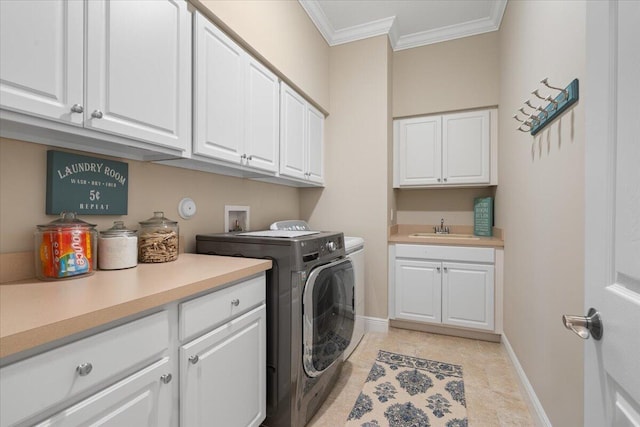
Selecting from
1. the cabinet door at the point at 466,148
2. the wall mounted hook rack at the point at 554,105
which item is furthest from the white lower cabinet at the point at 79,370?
the cabinet door at the point at 466,148

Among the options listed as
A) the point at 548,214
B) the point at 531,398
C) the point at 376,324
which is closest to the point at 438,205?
the point at 376,324

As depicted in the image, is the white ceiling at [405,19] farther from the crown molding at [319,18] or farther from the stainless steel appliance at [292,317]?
the stainless steel appliance at [292,317]

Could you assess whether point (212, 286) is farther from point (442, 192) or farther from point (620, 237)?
point (442, 192)

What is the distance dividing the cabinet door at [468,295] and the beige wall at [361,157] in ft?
1.83

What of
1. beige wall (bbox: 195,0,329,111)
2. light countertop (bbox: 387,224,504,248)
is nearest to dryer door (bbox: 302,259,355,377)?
light countertop (bbox: 387,224,504,248)

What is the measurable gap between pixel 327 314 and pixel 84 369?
3.90ft

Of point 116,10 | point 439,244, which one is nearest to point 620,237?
point 116,10

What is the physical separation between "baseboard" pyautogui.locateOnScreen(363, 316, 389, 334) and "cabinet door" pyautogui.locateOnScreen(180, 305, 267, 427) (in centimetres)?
162

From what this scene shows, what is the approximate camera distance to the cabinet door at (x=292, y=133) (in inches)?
86.2

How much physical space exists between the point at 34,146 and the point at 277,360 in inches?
52.2

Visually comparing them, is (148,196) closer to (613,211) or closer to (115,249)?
(115,249)

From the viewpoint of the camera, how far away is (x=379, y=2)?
251 centimetres

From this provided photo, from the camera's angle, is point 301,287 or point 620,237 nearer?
point 620,237

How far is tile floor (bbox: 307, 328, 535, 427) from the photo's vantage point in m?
1.63
